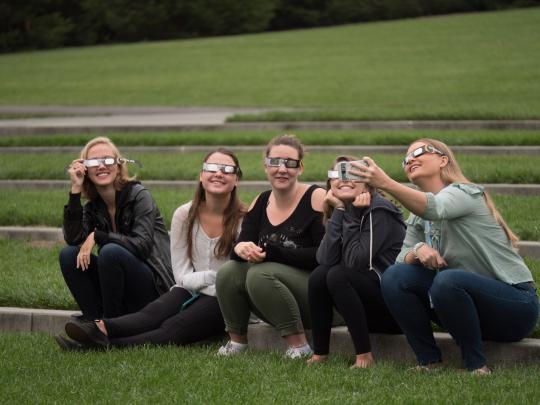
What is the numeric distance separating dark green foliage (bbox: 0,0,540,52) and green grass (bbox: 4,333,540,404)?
42.4 meters

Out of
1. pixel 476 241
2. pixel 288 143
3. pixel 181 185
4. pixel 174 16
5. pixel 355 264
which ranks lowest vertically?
pixel 181 185

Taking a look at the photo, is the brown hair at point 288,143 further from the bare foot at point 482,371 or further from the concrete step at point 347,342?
the bare foot at point 482,371

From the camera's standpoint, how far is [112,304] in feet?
22.2

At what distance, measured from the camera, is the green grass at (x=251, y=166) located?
10.8m

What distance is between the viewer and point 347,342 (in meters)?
6.27

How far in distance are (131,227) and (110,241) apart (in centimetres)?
23

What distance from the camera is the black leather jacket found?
22.6 feet

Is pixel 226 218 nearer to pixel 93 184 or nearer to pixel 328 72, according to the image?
pixel 93 184

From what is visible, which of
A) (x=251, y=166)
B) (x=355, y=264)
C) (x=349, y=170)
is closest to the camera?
(x=349, y=170)

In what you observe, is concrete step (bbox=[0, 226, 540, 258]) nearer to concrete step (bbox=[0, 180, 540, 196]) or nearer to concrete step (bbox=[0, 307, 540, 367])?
concrete step (bbox=[0, 180, 540, 196])

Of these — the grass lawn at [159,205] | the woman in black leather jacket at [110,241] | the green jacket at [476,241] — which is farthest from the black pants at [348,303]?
the grass lawn at [159,205]

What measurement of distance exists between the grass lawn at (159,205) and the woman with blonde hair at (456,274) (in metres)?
2.81

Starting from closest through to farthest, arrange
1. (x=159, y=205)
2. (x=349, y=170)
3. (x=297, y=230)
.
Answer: (x=349, y=170) < (x=297, y=230) < (x=159, y=205)

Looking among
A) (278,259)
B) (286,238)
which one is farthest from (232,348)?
(286,238)
